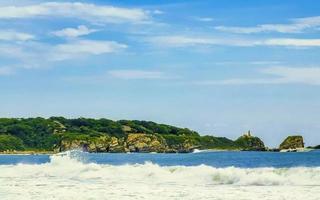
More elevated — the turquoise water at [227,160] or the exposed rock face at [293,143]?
the exposed rock face at [293,143]

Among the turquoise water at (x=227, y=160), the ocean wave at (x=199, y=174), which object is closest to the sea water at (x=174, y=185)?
the ocean wave at (x=199, y=174)

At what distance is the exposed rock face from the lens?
185 m

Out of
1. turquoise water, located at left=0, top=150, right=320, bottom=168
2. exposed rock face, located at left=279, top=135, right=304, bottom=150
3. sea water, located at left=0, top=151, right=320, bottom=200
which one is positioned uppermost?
exposed rock face, located at left=279, top=135, right=304, bottom=150

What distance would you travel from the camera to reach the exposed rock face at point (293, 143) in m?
185

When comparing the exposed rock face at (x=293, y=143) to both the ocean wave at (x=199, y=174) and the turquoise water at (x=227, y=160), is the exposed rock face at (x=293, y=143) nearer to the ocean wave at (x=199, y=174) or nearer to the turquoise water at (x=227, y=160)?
the turquoise water at (x=227, y=160)

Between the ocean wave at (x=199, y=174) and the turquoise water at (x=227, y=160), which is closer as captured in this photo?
the ocean wave at (x=199, y=174)

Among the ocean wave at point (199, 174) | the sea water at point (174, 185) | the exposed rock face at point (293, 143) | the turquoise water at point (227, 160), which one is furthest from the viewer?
the exposed rock face at point (293, 143)

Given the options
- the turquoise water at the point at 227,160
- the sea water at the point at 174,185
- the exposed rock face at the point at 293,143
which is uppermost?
the exposed rock face at the point at 293,143

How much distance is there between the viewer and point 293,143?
613 ft

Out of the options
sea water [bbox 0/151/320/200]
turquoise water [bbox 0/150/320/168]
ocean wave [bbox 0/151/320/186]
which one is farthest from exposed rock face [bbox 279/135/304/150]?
sea water [bbox 0/151/320/200]

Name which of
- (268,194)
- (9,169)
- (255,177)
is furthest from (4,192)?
(9,169)

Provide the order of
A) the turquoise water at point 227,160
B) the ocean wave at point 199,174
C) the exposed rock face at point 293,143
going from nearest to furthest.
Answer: the ocean wave at point 199,174 → the turquoise water at point 227,160 → the exposed rock face at point 293,143

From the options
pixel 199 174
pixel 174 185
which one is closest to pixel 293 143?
pixel 199 174

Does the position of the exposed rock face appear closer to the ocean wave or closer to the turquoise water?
the turquoise water
